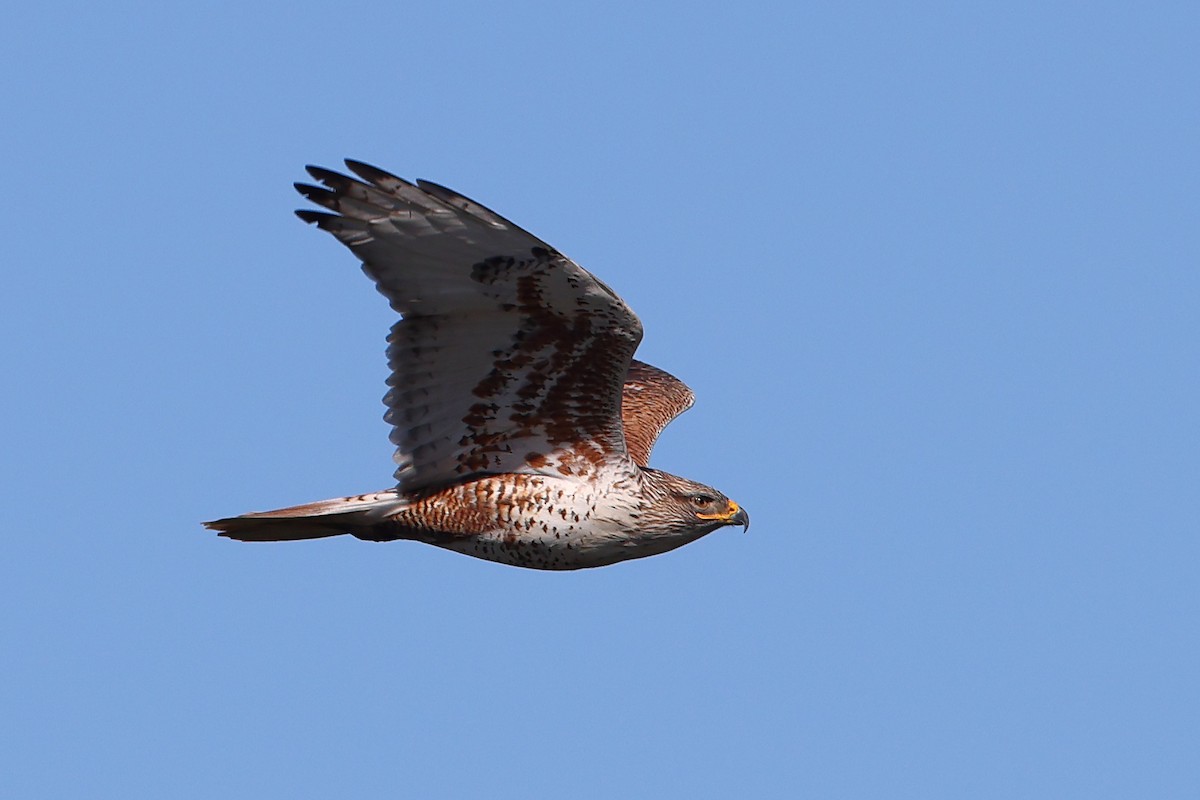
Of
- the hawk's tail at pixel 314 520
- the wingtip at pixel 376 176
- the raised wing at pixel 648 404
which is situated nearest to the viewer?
the wingtip at pixel 376 176

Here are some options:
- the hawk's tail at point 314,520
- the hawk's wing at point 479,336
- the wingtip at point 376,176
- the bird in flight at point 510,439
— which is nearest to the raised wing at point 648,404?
the bird in flight at point 510,439

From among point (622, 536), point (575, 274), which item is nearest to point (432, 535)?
point (622, 536)

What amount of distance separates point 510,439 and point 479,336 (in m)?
0.82

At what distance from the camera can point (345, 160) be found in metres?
9.89

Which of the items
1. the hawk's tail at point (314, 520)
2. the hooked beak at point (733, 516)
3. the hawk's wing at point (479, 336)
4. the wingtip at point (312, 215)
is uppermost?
the wingtip at point (312, 215)

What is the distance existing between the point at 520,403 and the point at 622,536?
3.20ft

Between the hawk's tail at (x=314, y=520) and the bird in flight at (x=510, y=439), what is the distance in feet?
0.03

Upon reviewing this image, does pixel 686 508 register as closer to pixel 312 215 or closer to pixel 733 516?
pixel 733 516

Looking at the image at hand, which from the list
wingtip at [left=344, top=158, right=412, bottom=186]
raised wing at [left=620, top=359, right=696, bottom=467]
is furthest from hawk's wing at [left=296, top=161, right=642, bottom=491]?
raised wing at [left=620, top=359, right=696, bottom=467]

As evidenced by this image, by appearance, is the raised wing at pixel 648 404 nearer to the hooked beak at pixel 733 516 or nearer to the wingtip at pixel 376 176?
the hooked beak at pixel 733 516

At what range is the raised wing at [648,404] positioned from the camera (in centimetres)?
1298

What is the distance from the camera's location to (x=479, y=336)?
34.5ft

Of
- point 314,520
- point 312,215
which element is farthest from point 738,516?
point 312,215

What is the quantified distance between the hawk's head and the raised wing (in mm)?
1382
